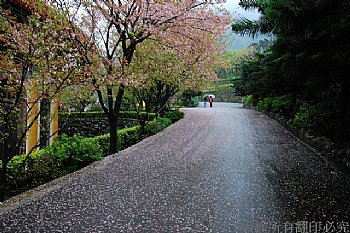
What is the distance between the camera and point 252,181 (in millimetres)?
5605

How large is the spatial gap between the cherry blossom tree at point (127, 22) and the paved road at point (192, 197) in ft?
5.81

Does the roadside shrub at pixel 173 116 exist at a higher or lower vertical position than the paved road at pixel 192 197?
higher

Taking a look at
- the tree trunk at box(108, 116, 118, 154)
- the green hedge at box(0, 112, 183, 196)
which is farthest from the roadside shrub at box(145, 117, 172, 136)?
the green hedge at box(0, 112, 183, 196)

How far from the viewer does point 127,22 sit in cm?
819

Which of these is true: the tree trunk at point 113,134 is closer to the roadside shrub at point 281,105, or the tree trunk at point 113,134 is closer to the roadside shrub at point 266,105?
the roadside shrub at point 281,105

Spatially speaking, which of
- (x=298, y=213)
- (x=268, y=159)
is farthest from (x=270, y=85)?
(x=298, y=213)

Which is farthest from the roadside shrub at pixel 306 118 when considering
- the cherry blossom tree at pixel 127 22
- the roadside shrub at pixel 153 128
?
the roadside shrub at pixel 153 128

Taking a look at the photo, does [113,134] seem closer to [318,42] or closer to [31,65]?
[31,65]

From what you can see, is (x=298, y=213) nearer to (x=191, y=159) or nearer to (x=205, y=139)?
(x=191, y=159)

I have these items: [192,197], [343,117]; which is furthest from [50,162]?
[343,117]

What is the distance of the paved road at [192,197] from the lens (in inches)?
149

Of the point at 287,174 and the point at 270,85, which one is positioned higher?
the point at 270,85

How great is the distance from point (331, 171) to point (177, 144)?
15.0 feet

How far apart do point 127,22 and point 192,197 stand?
4.90 metres
